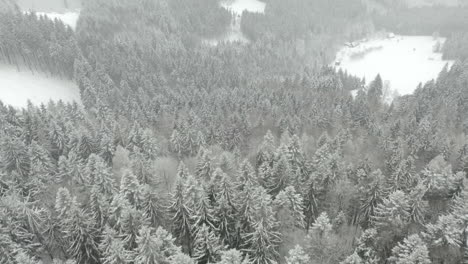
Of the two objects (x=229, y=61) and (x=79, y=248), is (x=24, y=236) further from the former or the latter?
(x=229, y=61)

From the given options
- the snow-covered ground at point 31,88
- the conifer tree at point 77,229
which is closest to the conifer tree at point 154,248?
the conifer tree at point 77,229

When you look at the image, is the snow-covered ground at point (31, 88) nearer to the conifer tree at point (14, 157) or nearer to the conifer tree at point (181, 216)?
the conifer tree at point (14, 157)

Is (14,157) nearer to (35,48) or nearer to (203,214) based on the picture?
(203,214)

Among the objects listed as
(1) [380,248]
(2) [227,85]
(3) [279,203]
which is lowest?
(2) [227,85]

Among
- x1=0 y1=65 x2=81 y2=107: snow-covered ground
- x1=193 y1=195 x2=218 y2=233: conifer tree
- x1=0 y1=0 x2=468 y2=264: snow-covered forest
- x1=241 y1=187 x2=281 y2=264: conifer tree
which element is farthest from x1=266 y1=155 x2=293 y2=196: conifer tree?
x1=0 y1=65 x2=81 y2=107: snow-covered ground

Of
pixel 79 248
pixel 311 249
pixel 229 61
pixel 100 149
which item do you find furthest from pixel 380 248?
pixel 229 61

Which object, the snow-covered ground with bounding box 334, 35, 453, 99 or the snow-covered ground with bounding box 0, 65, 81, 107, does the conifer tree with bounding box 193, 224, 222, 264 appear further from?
the snow-covered ground with bounding box 334, 35, 453, 99

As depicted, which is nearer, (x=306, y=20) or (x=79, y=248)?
(x=79, y=248)
